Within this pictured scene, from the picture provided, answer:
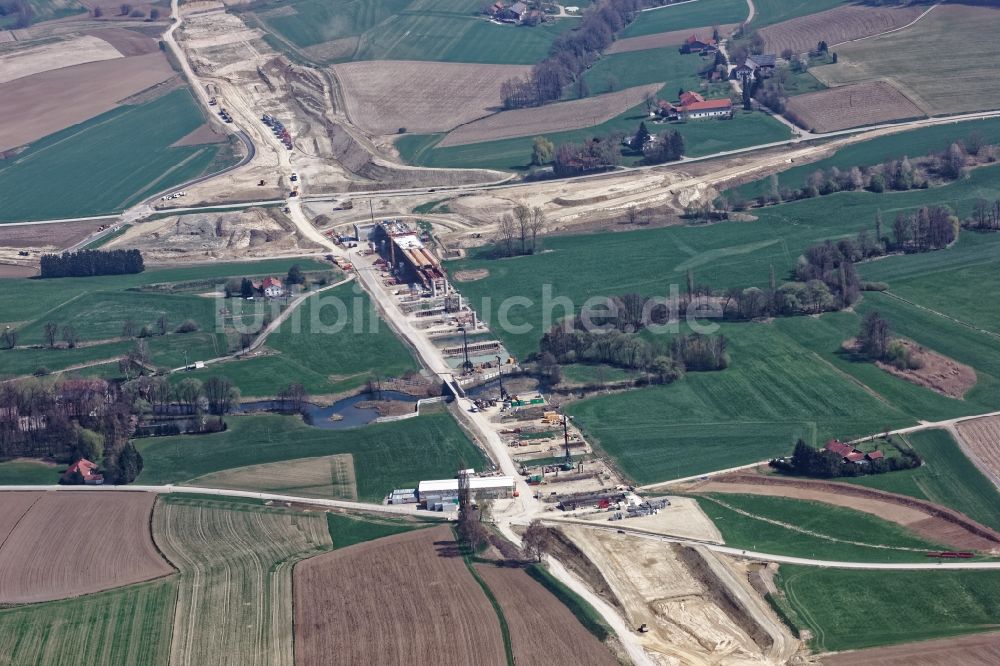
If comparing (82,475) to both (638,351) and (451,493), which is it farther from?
(638,351)

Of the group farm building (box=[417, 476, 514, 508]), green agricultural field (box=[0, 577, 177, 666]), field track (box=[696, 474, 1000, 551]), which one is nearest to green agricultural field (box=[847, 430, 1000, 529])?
field track (box=[696, 474, 1000, 551])

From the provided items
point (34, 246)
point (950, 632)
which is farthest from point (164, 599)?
point (34, 246)

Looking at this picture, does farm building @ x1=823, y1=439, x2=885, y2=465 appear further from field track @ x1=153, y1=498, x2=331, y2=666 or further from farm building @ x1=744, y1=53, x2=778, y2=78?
farm building @ x1=744, y1=53, x2=778, y2=78

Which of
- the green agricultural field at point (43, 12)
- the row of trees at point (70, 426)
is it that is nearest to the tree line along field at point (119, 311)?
the row of trees at point (70, 426)

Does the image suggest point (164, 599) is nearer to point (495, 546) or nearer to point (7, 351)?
point (495, 546)

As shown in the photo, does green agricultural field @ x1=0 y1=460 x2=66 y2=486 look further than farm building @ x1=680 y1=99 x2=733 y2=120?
No

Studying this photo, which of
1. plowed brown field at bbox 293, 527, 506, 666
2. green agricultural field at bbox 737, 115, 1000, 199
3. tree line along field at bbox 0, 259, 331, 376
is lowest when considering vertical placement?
plowed brown field at bbox 293, 527, 506, 666

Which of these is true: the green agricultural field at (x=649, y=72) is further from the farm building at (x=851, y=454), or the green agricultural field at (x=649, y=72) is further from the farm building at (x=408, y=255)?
the farm building at (x=851, y=454)
